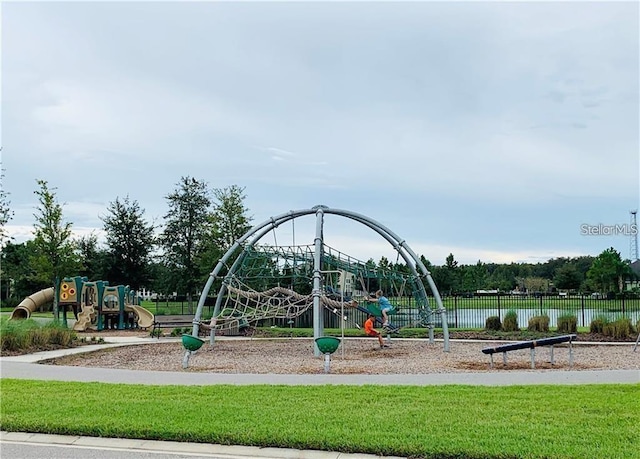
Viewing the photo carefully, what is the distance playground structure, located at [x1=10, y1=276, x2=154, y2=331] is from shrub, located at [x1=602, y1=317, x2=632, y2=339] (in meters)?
17.8

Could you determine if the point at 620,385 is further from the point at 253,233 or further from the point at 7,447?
the point at 253,233

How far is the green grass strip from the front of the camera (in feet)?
21.0

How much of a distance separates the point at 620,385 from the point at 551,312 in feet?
85.5

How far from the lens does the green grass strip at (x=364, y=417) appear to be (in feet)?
21.0

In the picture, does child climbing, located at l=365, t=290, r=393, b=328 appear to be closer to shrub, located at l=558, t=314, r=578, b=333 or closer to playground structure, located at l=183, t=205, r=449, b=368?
playground structure, located at l=183, t=205, r=449, b=368

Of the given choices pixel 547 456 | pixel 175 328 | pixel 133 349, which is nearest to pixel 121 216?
pixel 175 328

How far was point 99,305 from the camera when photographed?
89.2 ft

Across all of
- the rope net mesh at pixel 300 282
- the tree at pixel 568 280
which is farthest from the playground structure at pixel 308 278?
the tree at pixel 568 280

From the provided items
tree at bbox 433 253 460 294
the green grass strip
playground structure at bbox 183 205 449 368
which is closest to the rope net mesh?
playground structure at bbox 183 205 449 368

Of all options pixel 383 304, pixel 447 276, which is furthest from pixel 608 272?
pixel 383 304

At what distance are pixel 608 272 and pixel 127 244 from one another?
40592mm

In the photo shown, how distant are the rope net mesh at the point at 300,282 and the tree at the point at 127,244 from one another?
24735mm

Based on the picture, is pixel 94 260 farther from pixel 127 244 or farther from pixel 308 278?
pixel 308 278

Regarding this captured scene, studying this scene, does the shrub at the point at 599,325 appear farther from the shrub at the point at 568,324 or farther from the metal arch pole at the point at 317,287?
the metal arch pole at the point at 317,287
